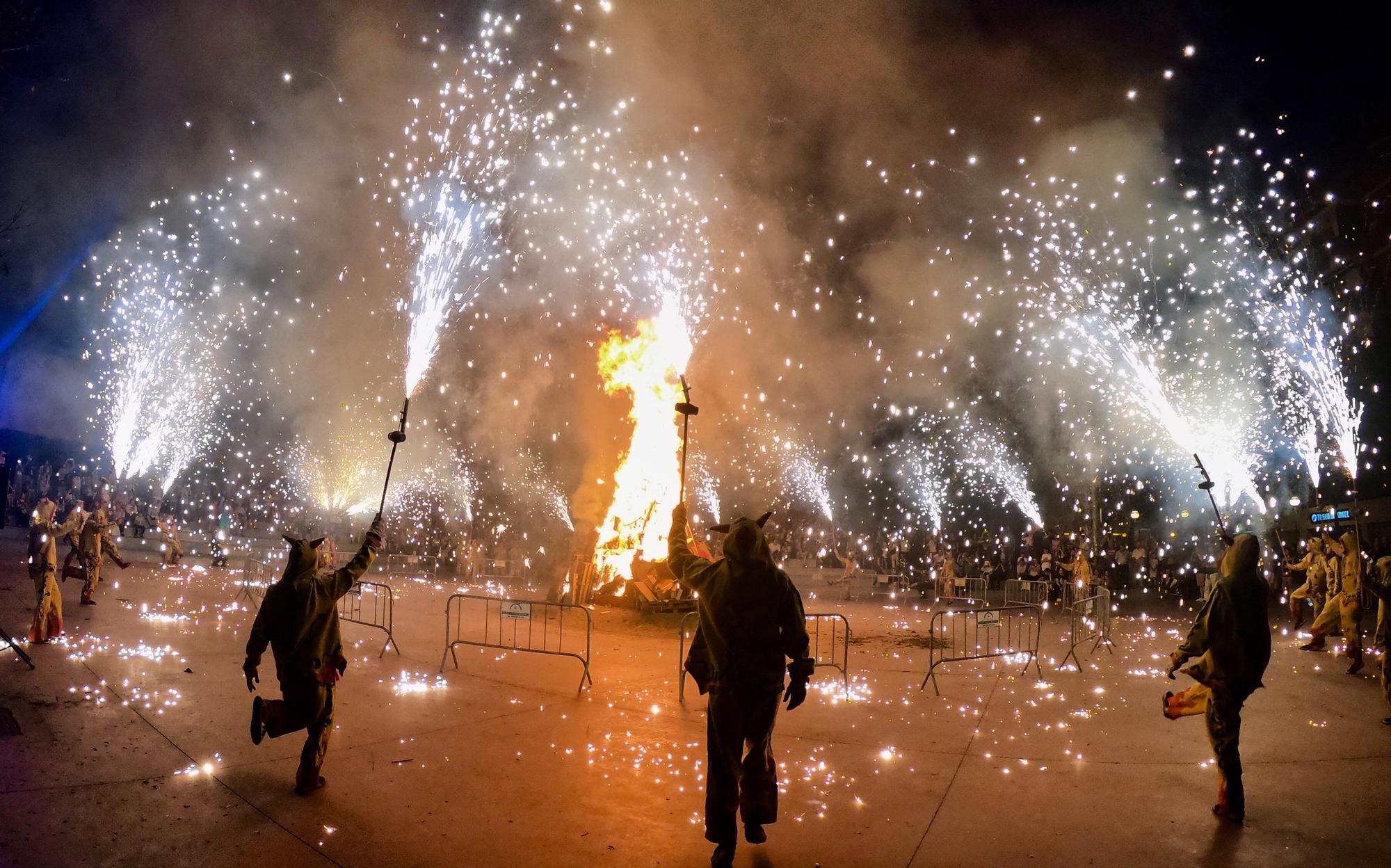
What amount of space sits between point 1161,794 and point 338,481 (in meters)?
38.4

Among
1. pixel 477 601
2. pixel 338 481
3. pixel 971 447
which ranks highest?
pixel 971 447

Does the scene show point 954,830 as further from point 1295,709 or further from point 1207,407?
point 1207,407

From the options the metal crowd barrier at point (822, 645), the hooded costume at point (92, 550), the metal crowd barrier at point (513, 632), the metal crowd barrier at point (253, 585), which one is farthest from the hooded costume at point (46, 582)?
the metal crowd barrier at point (822, 645)

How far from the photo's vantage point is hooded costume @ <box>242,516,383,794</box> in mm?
4727

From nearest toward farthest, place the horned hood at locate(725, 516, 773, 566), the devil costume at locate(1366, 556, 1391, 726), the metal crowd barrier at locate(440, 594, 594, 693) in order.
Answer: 1. the horned hood at locate(725, 516, 773, 566)
2. the devil costume at locate(1366, 556, 1391, 726)
3. the metal crowd barrier at locate(440, 594, 594, 693)

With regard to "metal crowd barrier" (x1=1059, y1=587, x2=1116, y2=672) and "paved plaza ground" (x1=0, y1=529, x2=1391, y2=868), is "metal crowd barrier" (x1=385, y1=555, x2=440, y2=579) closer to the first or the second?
"paved plaza ground" (x1=0, y1=529, x2=1391, y2=868)

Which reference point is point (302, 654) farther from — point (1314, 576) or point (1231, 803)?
point (1314, 576)

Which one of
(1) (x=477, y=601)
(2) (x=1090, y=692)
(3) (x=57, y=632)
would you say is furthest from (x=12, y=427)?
(2) (x=1090, y=692)

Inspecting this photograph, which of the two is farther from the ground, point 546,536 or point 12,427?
point 12,427

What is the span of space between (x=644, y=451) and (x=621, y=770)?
10804 millimetres

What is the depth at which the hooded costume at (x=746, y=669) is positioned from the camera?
13.6ft

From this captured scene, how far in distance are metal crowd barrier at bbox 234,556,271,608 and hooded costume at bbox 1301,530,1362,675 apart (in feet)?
52.9

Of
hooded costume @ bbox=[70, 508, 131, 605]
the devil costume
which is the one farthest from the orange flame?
the devil costume

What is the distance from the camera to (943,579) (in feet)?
68.9
